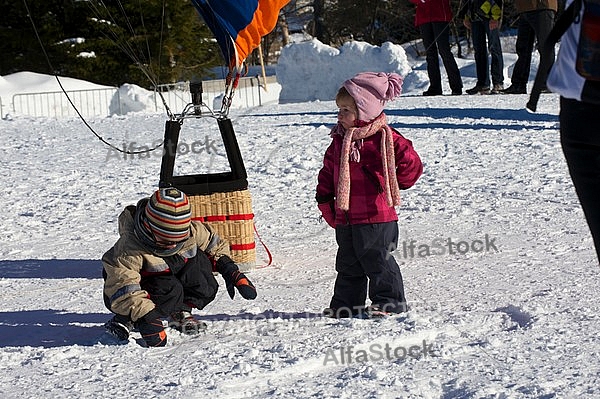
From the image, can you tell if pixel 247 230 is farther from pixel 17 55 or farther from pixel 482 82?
pixel 17 55

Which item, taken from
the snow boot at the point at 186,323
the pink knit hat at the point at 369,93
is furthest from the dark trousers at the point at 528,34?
the snow boot at the point at 186,323

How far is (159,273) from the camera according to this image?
12.8ft

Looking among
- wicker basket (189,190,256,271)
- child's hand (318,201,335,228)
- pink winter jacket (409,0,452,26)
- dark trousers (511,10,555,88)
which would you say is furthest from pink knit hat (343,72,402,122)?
pink winter jacket (409,0,452,26)

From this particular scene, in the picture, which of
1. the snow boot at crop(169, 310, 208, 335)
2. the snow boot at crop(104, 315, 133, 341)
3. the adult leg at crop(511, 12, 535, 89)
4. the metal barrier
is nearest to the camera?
the snow boot at crop(104, 315, 133, 341)

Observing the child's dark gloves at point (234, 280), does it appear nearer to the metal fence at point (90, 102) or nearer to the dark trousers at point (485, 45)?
the dark trousers at point (485, 45)

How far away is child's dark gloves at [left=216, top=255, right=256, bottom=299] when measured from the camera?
12.8ft

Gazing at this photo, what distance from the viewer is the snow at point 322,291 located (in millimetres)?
3271

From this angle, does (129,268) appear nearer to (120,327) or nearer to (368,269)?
(120,327)

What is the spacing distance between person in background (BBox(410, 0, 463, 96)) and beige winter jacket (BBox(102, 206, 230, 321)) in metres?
7.88

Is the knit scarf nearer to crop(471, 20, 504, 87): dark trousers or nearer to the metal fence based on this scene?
crop(471, 20, 504, 87): dark trousers

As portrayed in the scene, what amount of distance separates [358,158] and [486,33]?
341 inches

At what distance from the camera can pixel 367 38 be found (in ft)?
110

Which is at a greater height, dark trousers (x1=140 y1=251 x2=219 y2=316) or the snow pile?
the snow pile

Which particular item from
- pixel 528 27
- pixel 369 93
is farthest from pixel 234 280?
pixel 528 27
